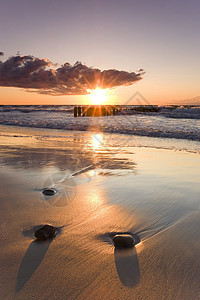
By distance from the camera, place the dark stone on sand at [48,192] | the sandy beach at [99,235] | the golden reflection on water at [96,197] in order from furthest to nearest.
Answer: the dark stone on sand at [48,192] < the golden reflection on water at [96,197] < the sandy beach at [99,235]

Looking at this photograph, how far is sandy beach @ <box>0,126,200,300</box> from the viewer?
1.46 meters

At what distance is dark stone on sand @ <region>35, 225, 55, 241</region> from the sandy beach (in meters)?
0.06

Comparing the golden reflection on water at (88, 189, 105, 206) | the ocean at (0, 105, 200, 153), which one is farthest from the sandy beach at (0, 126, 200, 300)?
the ocean at (0, 105, 200, 153)

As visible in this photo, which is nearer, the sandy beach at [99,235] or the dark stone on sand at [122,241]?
the sandy beach at [99,235]

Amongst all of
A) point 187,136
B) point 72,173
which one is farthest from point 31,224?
point 187,136

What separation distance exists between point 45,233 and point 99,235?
50 centimetres

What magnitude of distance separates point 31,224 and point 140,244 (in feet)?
3.62

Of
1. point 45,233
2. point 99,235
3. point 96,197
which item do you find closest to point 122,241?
point 99,235

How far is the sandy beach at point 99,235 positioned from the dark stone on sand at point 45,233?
0.18 feet

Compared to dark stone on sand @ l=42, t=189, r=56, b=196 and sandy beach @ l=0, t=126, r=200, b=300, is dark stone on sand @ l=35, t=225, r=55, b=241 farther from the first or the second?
dark stone on sand @ l=42, t=189, r=56, b=196

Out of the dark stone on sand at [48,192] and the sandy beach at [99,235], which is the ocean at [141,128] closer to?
the sandy beach at [99,235]

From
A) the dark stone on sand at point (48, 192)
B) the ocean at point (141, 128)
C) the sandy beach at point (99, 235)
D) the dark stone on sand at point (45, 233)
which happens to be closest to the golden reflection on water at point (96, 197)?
the sandy beach at point (99, 235)

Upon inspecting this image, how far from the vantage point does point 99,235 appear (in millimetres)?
2145

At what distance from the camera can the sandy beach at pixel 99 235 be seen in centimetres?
146
